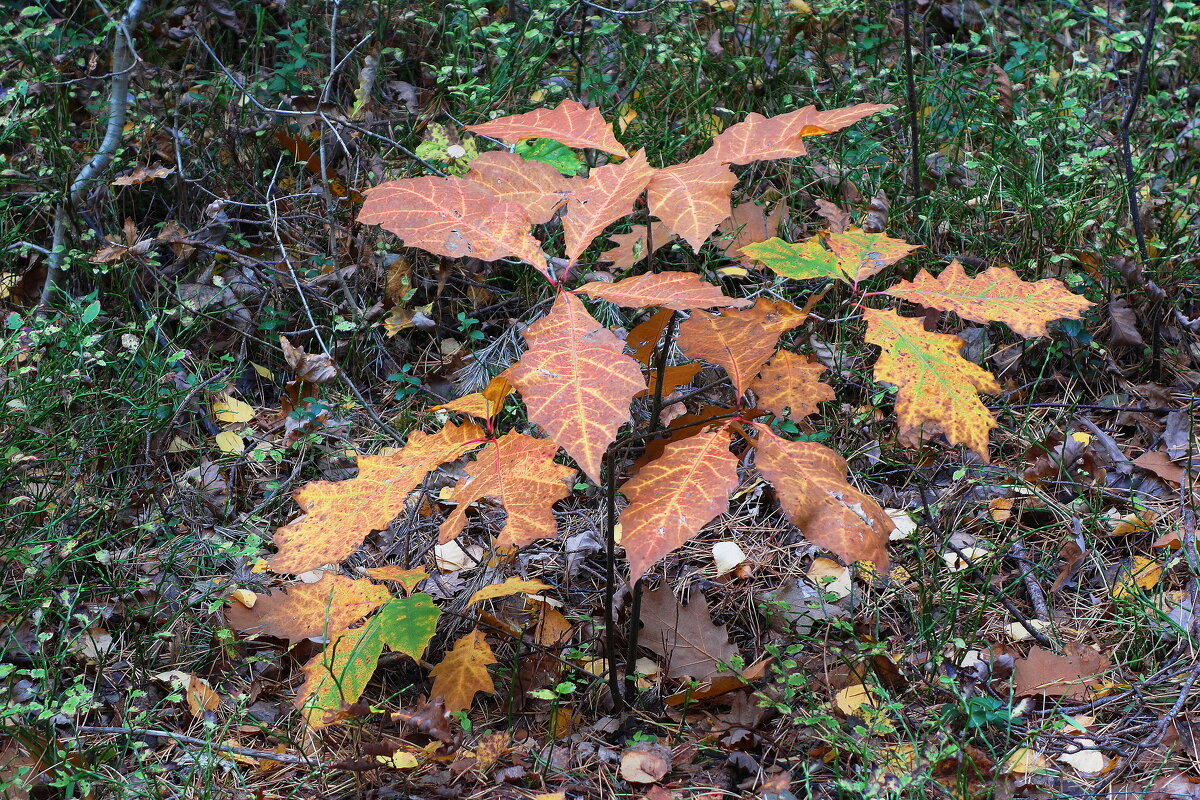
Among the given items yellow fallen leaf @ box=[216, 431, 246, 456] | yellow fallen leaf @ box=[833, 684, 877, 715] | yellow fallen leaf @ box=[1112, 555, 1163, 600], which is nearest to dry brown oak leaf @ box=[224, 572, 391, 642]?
yellow fallen leaf @ box=[216, 431, 246, 456]

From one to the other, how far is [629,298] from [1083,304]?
0.79m

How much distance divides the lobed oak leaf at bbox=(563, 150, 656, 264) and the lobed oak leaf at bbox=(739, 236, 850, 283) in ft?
0.86

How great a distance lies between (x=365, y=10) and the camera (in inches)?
150

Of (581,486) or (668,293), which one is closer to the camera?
(668,293)

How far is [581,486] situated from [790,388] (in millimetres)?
967

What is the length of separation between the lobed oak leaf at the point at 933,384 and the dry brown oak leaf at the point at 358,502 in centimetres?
74

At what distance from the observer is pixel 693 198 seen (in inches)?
55.4

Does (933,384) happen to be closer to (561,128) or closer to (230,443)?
(561,128)

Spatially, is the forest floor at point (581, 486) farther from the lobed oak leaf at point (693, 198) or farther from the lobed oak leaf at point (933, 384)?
the lobed oak leaf at point (693, 198)

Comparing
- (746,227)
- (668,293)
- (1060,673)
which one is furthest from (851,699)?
(746,227)

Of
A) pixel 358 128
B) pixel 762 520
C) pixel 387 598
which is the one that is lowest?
pixel 762 520

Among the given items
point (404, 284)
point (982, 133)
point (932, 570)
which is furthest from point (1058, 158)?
point (404, 284)

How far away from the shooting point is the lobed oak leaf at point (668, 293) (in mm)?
1327

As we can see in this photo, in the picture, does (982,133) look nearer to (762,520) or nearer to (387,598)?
(762,520)
